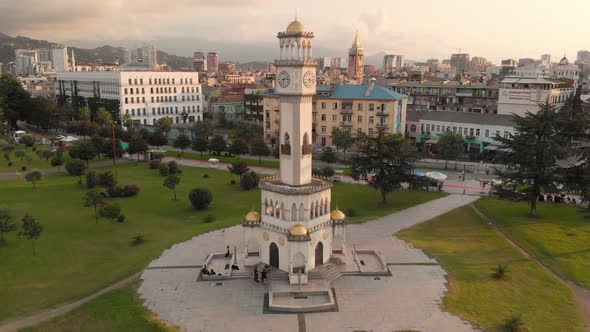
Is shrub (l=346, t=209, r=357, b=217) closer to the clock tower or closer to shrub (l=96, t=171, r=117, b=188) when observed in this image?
the clock tower

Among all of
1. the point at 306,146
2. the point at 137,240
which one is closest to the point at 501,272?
the point at 306,146

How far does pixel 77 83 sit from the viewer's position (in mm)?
114188

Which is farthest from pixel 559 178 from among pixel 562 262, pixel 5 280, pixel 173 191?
pixel 5 280

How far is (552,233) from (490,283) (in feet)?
41.6

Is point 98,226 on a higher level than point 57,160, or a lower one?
lower

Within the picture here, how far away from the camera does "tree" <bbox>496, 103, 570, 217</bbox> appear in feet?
133

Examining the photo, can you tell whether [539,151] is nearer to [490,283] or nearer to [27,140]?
[490,283]

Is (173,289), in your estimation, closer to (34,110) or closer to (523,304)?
(523,304)

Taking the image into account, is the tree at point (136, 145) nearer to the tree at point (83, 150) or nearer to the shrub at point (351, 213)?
the tree at point (83, 150)

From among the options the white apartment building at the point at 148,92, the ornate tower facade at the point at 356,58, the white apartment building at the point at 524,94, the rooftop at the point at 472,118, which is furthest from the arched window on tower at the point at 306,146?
the ornate tower facade at the point at 356,58

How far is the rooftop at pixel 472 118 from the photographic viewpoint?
2766 inches

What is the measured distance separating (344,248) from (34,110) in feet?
267

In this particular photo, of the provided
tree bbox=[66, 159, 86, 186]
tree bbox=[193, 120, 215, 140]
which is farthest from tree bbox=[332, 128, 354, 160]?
tree bbox=[66, 159, 86, 186]

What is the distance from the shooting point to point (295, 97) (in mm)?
27797
